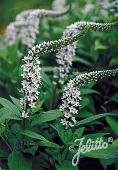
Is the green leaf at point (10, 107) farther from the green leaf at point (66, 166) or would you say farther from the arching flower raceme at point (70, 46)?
the arching flower raceme at point (70, 46)

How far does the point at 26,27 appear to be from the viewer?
679 cm

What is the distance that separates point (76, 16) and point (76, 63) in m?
0.63

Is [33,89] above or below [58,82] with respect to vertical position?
below

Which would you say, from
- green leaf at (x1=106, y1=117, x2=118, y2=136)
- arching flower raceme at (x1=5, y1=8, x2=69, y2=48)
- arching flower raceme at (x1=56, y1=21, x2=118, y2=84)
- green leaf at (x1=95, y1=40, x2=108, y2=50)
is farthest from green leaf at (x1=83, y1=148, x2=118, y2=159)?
arching flower raceme at (x1=5, y1=8, x2=69, y2=48)

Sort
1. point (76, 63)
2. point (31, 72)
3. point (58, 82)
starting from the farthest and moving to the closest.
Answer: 1. point (76, 63)
2. point (58, 82)
3. point (31, 72)

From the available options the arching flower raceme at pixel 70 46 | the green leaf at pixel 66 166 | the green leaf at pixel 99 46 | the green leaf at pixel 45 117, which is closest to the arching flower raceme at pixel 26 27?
the green leaf at pixel 99 46

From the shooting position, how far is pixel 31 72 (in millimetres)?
3855

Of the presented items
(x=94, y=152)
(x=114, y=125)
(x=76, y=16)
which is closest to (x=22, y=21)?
(x=76, y=16)

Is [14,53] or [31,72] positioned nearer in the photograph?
[31,72]

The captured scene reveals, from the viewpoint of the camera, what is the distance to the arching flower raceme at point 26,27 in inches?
238

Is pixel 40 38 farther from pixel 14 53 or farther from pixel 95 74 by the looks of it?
pixel 95 74

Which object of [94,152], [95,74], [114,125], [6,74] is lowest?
[94,152]

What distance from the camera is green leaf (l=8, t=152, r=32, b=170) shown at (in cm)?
389

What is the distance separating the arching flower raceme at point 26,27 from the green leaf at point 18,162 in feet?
7.56
